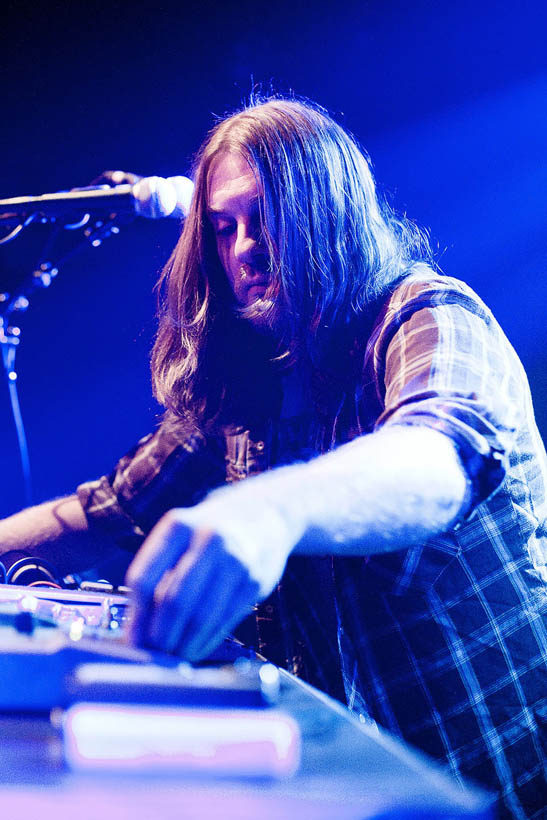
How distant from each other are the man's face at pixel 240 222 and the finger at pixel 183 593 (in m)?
1.05

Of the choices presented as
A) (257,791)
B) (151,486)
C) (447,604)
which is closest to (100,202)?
(151,486)

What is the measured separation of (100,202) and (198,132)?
1.61 metres

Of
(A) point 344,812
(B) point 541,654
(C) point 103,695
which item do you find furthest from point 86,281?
(A) point 344,812

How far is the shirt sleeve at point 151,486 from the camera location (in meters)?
1.67

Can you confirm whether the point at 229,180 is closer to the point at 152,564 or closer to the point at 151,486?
the point at 151,486

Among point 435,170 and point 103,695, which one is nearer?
point 103,695

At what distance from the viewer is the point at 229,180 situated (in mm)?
1526

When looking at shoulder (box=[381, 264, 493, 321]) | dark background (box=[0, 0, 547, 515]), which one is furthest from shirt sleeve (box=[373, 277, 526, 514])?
dark background (box=[0, 0, 547, 515])

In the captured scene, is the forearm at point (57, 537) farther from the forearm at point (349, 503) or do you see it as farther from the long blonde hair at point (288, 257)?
the forearm at point (349, 503)

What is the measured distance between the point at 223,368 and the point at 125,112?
1.75 metres

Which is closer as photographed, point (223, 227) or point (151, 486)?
point (223, 227)

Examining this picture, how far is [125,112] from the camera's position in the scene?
2.88 meters

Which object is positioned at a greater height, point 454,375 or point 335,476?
point 454,375

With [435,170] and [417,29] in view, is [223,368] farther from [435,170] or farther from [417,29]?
[417,29]
